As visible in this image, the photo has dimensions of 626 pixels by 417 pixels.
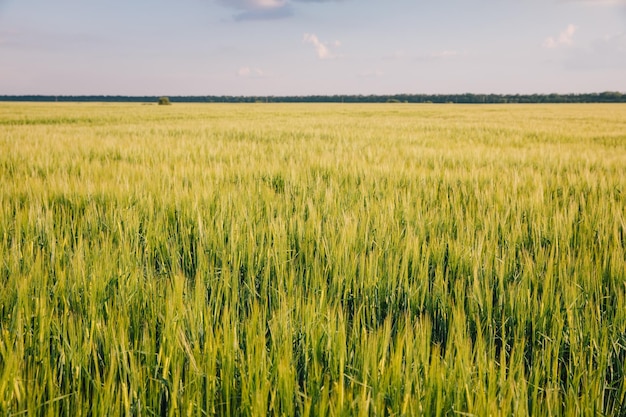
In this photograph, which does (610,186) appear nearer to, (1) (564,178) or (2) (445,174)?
(1) (564,178)

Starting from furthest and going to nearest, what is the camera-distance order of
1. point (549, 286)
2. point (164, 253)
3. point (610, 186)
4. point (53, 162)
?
point (53, 162) → point (610, 186) → point (164, 253) → point (549, 286)

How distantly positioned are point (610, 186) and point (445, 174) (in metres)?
1.04

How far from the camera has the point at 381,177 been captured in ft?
10.3

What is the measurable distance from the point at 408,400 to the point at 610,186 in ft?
9.01

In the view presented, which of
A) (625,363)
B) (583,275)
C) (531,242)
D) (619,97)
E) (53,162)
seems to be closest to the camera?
(625,363)

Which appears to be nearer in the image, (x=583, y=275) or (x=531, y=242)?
(x=583, y=275)

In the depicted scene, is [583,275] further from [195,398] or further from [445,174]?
[445,174]

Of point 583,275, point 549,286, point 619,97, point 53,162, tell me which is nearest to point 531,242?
point 583,275

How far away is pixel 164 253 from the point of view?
65.4 inches

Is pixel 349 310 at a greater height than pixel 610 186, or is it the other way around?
pixel 610 186

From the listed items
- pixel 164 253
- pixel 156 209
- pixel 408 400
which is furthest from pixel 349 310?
pixel 156 209

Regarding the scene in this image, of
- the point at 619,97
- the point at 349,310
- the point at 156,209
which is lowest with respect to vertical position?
the point at 349,310

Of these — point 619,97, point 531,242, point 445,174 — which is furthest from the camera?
point 619,97

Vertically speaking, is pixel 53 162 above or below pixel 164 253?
above
